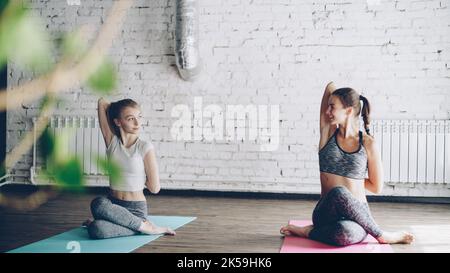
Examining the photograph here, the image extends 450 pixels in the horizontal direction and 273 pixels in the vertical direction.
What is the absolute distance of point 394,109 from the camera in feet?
15.7

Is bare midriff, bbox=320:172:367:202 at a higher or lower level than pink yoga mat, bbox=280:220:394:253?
higher

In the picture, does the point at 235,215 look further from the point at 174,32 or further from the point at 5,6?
the point at 5,6

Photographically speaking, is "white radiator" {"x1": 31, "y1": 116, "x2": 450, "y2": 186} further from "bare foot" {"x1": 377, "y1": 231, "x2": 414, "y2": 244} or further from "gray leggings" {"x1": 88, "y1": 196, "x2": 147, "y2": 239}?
"bare foot" {"x1": 377, "y1": 231, "x2": 414, "y2": 244}

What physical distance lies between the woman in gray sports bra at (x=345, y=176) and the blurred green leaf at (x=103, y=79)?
96.1 inches

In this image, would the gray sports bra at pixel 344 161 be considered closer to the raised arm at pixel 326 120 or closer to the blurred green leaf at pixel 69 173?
the raised arm at pixel 326 120

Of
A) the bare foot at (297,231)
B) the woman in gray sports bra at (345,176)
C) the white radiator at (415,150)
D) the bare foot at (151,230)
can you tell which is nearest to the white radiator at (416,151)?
the white radiator at (415,150)

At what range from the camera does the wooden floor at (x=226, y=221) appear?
2.75 metres

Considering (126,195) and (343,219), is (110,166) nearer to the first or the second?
(343,219)

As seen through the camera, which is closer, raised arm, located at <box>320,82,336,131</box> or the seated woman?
the seated woman

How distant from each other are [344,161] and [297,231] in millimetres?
516

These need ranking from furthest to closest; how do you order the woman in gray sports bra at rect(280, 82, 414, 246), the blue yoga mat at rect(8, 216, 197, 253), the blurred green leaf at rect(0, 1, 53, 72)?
the woman in gray sports bra at rect(280, 82, 414, 246) < the blue yoga mat at rect(8, 216, 197, 253) < the blurred green leaf at rect(0, 1, 53, 72)

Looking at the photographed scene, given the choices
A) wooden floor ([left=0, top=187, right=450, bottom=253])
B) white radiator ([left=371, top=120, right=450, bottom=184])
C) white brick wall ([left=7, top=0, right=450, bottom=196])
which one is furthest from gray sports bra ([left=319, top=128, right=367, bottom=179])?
white brick wall ([left=7, top=0, right=450, bottom=196])

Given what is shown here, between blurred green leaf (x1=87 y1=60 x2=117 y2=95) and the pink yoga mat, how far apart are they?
7.99ft

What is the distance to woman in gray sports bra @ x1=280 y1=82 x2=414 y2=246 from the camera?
2621 millimetres
